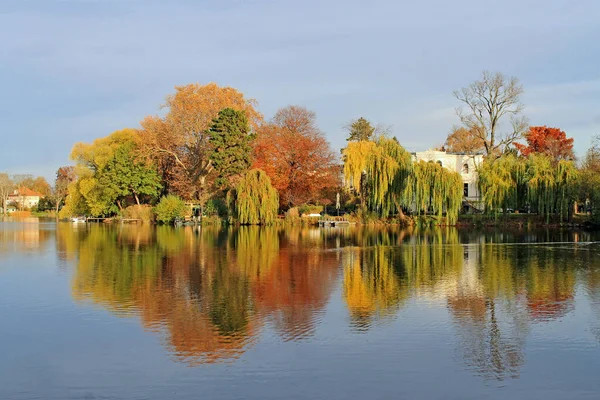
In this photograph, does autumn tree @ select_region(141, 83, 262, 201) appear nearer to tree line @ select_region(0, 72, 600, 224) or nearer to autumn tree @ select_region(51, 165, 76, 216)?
tree line @ select_region(0, 72, 600, 224)

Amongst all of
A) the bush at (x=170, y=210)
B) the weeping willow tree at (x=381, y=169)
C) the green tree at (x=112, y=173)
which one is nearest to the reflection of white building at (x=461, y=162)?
the weeping willow tree at (x=381, y=169)

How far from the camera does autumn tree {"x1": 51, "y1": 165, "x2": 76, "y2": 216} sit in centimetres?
8550

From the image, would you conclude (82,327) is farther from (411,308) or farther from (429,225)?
(429,225)

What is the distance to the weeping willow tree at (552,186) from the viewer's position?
40.3 meters

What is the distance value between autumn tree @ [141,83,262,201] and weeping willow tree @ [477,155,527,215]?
2193 centimetres

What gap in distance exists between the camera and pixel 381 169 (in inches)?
1661

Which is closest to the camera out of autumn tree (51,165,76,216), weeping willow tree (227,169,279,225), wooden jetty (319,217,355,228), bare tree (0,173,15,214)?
wooden jetty (319,217,355,228)

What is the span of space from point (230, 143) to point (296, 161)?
20.4 ft

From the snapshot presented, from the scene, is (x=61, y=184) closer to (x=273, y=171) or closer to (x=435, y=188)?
(x=273, y=171)

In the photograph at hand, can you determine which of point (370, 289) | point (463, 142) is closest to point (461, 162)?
point (463, 142)

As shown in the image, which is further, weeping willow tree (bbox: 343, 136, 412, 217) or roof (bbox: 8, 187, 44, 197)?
roof (bbox: 8, 187, 44, 197)

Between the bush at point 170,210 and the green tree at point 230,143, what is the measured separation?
5641 mm

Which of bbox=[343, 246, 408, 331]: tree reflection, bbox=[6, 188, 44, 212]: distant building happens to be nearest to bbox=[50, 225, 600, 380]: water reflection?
bbox=[343, 246, 408, 331]: tree reflection

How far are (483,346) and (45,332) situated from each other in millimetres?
7380
